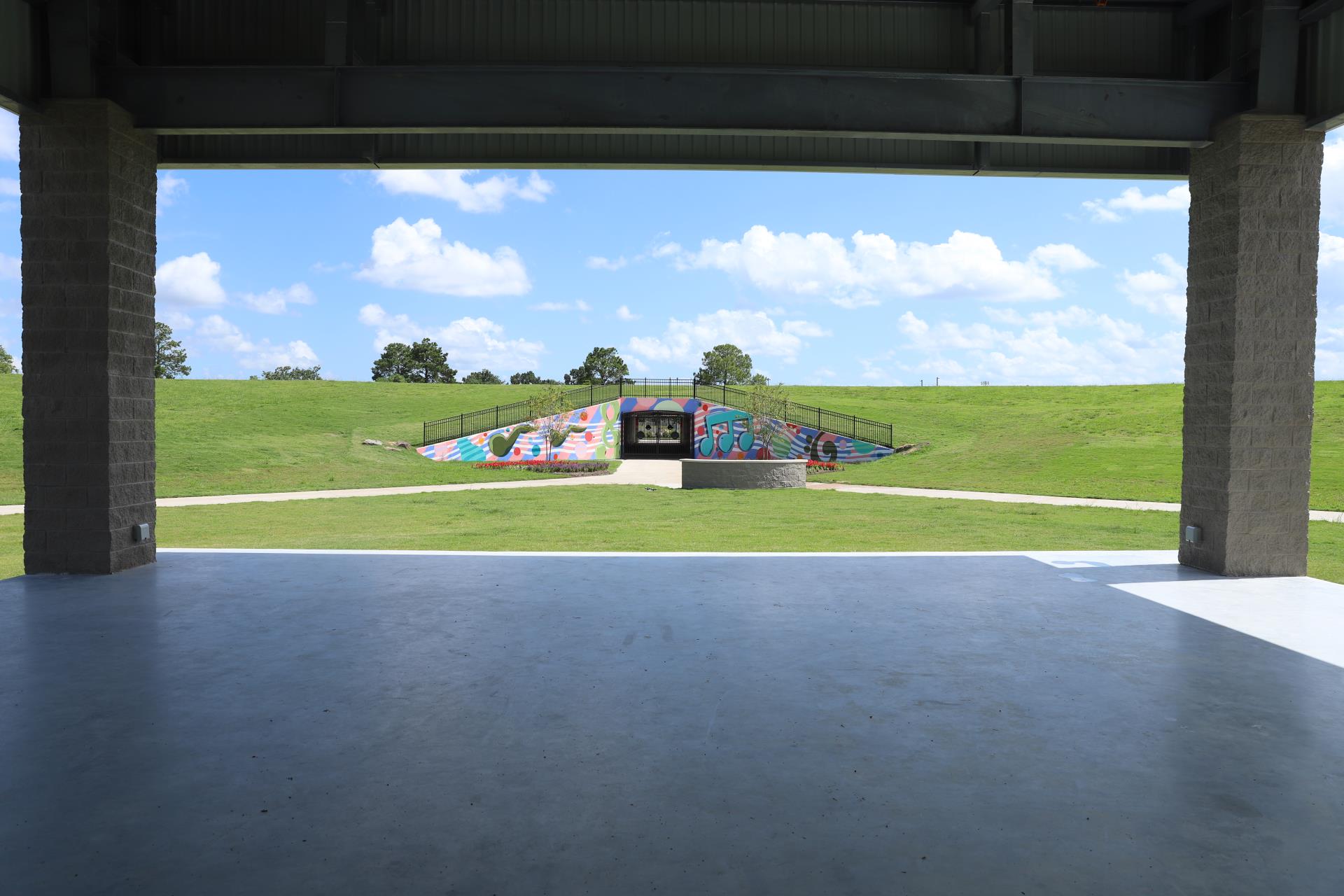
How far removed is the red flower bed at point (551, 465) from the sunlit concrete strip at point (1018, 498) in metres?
9.72

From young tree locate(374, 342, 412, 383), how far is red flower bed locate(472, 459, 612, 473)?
165ft

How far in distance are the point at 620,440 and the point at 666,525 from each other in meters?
25.7

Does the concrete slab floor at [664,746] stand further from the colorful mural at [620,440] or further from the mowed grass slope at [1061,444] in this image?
the colorful mural at [620,440]

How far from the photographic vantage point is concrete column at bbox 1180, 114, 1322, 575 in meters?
9.16

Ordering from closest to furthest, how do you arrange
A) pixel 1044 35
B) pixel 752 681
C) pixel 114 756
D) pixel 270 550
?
1. pixel 114 756
2. pixel 752 681
3. pixel 1044 35
4. pixel 270 550

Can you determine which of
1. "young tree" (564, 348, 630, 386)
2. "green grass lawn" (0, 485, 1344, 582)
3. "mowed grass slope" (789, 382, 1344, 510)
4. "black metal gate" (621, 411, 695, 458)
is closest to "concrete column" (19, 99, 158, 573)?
"green grass lawn" (0, 485, 1344, 582)

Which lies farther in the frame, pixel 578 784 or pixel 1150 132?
pixel 1150 132

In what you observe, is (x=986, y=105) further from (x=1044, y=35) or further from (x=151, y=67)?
(x=151, y=67)

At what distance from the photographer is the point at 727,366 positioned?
8438 centimetres

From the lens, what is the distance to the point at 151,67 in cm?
908

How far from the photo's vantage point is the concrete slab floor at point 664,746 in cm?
301

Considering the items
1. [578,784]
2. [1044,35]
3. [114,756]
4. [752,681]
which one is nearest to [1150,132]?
[1044,35]

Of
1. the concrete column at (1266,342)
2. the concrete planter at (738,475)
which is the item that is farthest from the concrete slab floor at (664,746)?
the concrete planter at (738,475)

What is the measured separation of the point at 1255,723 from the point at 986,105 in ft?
22.2
